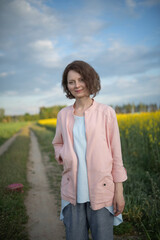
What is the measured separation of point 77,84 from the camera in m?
1.59

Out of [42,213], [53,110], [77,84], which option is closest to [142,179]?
[42,213]

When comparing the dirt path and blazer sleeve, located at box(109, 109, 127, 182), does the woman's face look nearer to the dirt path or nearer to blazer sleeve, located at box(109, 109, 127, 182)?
blazer sleeve, located at box(109, 109, 127, 182)

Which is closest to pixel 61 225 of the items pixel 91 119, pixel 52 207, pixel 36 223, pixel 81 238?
pixel 36 223

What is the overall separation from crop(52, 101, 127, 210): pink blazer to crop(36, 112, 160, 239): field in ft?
4.81

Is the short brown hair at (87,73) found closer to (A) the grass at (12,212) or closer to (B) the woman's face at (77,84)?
(B) the woman's face at (77,84)

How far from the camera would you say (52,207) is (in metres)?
3.96

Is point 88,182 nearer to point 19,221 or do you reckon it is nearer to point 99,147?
point 99,147

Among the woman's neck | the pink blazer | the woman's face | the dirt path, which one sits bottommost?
the dirt path

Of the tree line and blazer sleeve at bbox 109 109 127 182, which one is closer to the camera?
blazer sleeve at bbox 109 109 127 182

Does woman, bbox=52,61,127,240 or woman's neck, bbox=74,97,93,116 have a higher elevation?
woman's neck, bbox=74,97,93,116

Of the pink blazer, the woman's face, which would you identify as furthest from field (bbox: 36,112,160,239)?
the woman's face

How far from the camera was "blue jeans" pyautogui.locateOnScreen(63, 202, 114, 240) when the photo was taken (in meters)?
1.45

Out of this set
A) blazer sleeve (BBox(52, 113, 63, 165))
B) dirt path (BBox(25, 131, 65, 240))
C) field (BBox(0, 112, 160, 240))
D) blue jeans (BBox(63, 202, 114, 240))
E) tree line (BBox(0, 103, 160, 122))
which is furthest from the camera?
tree line (BBox(0, 103, 160, 122))

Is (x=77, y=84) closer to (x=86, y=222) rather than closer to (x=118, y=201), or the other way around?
(x=118, y=201)
